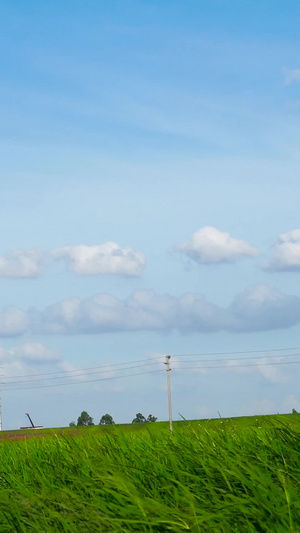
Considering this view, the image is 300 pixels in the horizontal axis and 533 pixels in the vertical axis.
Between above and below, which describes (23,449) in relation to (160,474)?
above

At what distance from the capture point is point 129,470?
11539 millimetres

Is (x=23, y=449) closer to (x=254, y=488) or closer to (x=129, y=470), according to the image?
(x=129, y=470)

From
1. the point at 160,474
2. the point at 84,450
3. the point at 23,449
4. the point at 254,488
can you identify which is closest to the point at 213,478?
the point at 160,474

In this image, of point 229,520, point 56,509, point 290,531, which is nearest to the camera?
point 290,531

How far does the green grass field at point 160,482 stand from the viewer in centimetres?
822

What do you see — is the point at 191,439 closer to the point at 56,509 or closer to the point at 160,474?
the point at 160,474

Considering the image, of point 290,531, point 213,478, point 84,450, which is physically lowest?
point 290,531

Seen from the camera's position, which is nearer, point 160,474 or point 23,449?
point 160,474

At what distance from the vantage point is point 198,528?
768 cm

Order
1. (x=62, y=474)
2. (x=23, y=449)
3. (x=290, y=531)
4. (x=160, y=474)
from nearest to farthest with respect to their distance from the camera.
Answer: (x=290, y=531), (x=160, y=474), (x=62, y=474), (x=23, y=449)

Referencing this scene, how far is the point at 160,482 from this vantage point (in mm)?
10992

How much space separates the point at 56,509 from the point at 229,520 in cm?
259

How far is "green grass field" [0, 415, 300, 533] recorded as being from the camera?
8219mm

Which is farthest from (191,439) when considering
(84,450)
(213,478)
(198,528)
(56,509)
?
(198,528)
